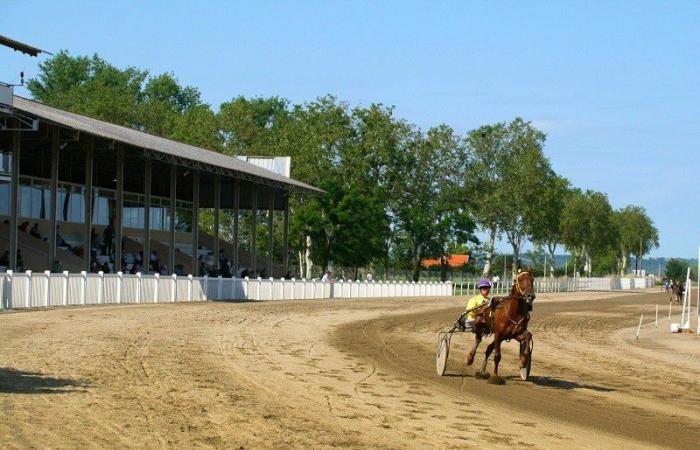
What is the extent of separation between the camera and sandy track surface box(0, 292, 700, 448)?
11594mm

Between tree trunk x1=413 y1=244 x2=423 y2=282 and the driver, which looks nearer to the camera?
the driver

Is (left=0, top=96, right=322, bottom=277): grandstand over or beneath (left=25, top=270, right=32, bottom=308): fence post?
over

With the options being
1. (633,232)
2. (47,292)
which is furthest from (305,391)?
(633,232)

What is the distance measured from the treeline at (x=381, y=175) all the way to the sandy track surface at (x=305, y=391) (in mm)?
53448

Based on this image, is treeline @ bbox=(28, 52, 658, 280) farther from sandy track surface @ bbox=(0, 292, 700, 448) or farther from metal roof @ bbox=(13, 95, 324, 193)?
A: sandy track surface @ bbox=(0, 292, 700, 448)

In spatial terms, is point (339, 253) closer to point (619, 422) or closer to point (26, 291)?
point (26, 291)

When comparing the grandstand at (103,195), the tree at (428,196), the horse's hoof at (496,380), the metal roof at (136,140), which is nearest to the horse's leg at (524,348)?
the horse's hoof at (496,380)

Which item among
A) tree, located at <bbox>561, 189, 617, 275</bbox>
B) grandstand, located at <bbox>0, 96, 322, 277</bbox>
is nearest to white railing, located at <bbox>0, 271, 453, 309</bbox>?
grandstand, located at <bbox>0, 96, 322, 277</bbox>

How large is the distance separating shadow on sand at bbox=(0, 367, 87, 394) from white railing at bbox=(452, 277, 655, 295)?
64694mm

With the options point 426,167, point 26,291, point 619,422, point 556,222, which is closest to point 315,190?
point 26,291

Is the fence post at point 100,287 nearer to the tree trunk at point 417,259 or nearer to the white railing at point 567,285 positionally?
the white railing at point 567,285

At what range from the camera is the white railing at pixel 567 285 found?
86.0 metres

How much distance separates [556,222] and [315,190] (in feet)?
188

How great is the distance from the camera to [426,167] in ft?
329
